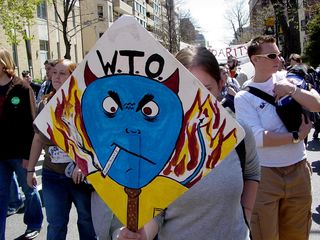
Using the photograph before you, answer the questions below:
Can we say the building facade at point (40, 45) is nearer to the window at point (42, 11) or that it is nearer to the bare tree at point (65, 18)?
the window at point (42, 11)

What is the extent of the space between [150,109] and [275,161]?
164cm

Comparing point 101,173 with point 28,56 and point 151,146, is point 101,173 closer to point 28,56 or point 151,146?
point 151,146

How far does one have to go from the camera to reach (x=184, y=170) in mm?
1569

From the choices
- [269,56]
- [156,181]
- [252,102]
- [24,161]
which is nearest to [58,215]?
[24,161]

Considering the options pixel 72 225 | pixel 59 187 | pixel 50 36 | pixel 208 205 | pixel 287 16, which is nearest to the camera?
pixel 208 205

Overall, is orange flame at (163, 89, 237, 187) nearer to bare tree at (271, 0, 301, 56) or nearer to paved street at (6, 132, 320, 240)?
paved street at (6, 132, 320, 240)

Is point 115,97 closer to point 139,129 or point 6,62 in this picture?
point 139,129

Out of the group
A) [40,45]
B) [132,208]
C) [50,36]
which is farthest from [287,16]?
[132,208]

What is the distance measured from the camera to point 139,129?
1550 mm

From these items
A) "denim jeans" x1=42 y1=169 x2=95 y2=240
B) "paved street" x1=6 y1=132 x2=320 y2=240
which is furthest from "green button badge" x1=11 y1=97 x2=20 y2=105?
"paved street" x1=6 y1=132 x2=320 y2=240

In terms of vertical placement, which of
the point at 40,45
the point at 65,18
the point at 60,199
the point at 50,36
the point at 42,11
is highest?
the point at 42,11

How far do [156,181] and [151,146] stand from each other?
4.7 inches

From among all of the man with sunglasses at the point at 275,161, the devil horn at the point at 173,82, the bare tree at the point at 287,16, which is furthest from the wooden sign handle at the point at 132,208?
the bare tree at the point at 287,16

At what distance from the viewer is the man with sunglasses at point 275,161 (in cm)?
292
